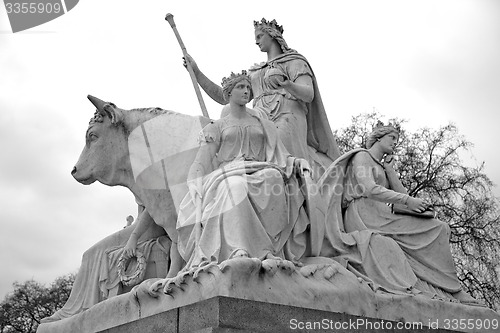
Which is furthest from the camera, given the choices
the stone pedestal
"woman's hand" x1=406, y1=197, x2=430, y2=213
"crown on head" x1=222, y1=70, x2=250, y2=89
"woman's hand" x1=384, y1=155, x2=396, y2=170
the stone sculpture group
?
"woman's hand" x1=384, y1=155, x2=396, y2=170

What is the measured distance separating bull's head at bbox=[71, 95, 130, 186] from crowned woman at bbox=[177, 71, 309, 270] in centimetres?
118

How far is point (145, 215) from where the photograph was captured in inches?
336

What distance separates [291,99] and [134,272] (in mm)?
2559

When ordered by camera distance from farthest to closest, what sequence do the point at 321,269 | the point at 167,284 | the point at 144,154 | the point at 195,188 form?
the point at 144,154
the point at 195,188
the point at 321,269
the point at 167,284

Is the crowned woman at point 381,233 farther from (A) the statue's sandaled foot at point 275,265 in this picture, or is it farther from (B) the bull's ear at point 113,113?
(B) the bull's ear at point 113,113

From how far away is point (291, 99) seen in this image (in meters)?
9.08

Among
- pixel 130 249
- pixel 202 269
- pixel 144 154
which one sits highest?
pixel 144 154

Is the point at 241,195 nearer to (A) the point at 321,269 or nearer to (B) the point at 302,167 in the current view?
(B) the point at 302,167

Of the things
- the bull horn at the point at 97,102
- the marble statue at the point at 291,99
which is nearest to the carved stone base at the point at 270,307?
the marble statue at the point at 291,99

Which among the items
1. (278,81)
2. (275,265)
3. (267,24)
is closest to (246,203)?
(275,265)

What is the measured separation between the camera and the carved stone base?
6.32 metres

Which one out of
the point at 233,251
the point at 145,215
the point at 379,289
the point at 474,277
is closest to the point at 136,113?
the point at 145,215

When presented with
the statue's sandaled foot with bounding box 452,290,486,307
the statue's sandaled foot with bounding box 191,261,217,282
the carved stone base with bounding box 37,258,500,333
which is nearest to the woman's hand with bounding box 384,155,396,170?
the statue's sandaled foot with bounding box 452,290,486,307

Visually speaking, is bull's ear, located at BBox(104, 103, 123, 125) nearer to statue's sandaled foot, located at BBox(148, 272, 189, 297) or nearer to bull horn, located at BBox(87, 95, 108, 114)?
bull horn, located at BBox(87, 95, 108, 114)
